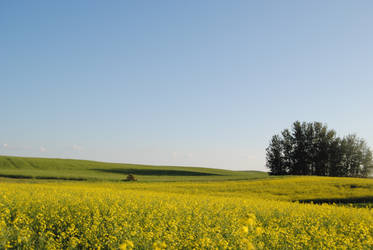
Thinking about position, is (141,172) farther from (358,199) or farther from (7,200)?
(7,200)

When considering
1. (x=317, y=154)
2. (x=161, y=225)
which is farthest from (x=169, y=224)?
(x=317, y=154)

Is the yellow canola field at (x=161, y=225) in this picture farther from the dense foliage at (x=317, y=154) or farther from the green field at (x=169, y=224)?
the dense foliage at (x=317, y=154)

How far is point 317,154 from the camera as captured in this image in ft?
205

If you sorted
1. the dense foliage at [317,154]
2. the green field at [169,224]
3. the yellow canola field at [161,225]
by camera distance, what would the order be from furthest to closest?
the dense foliage at [317,154]
the yellow canola field at [161,225]
the green field at [169,224]

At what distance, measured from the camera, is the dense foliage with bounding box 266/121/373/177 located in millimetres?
61469

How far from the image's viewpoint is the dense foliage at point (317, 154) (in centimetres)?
6147

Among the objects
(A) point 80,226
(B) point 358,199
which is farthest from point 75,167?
(A) point 80,226

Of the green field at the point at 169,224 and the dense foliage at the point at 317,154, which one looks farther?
the dense foliage at the point at 317,154

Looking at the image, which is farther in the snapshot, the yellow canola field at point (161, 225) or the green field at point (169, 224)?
the yellow canola field at point (161, 225)

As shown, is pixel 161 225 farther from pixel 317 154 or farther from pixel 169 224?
pixel 317 154

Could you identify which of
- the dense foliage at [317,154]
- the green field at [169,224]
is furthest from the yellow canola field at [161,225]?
the dense foliage at [317,154]

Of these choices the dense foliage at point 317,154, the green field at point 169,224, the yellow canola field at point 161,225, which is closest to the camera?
the green field at point 169,224

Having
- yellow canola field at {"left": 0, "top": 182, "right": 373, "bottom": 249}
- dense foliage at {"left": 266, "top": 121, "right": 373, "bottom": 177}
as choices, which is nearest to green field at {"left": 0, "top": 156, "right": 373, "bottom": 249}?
yellow canola field at {"left": 0, "top": 182, "right": 373, "bottom": 249}

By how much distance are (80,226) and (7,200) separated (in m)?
4.34
